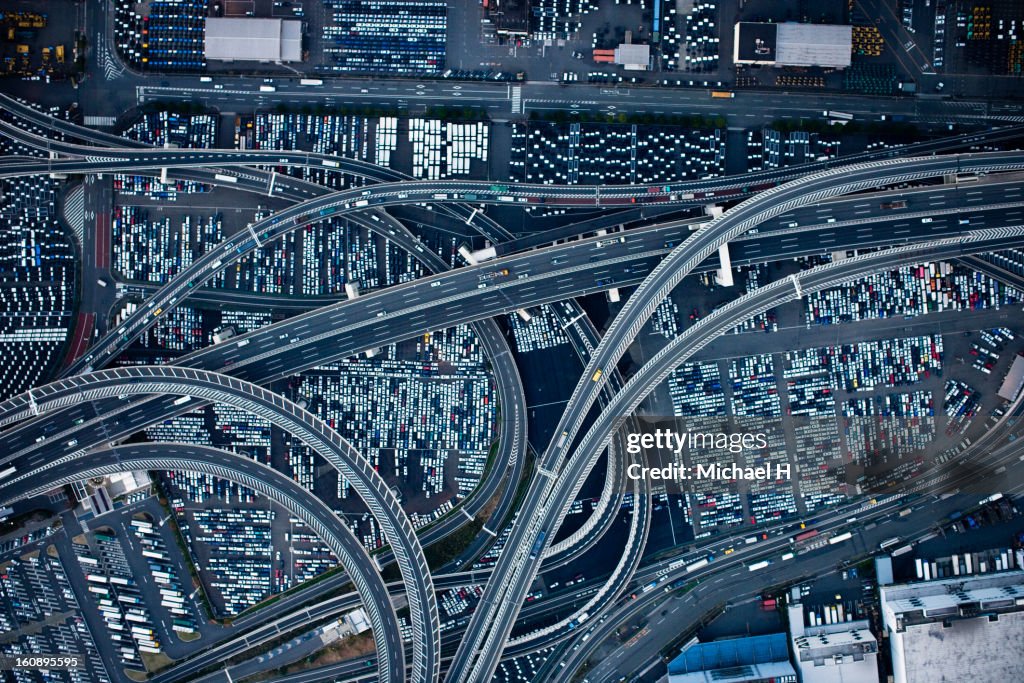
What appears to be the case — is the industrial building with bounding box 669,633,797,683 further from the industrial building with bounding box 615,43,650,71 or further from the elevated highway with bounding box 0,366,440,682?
the industrial building with bounding box 615,43,650,71

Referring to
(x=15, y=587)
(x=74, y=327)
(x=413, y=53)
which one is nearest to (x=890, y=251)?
(x=413, y=53)

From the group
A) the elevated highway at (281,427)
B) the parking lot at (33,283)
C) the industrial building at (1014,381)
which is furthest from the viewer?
the parking lot at (33,283)

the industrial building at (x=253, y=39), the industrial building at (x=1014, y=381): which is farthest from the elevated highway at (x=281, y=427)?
the industrial building at (x=1014, y=381)

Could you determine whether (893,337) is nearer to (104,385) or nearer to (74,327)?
(104,385)

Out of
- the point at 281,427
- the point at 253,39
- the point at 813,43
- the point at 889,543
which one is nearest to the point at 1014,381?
the point at 889,543

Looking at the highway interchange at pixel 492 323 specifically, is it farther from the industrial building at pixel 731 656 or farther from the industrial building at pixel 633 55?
the industrial building at pixel 633 55

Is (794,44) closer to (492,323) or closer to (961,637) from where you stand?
(492,323)
